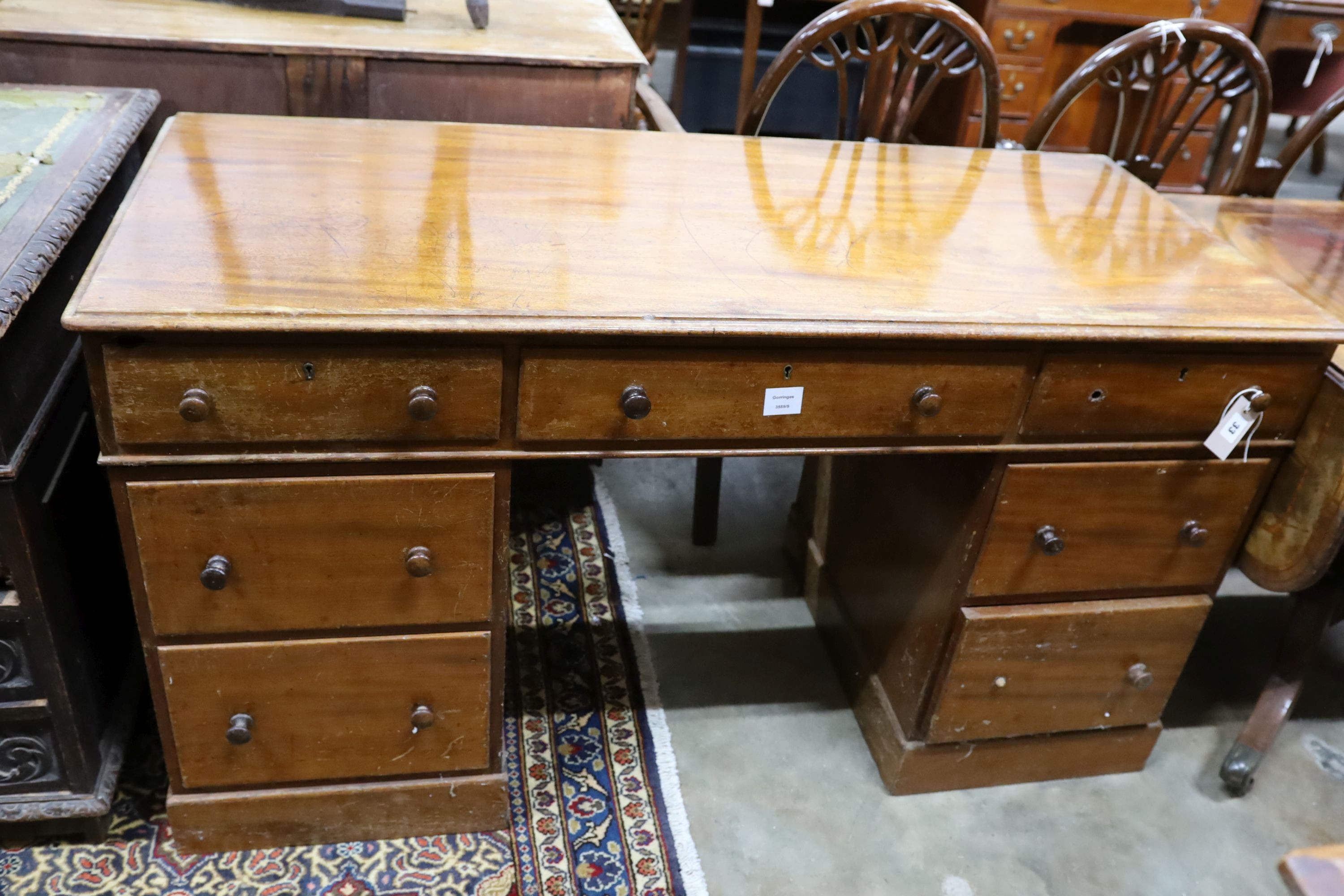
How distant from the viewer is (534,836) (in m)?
1.54

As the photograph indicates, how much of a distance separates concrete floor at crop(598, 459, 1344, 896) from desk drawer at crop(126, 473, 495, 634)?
0.60 metres

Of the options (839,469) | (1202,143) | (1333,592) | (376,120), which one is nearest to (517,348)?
(376,120)

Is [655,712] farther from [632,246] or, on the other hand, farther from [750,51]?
[750,51]

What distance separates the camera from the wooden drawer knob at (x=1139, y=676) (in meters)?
1.56

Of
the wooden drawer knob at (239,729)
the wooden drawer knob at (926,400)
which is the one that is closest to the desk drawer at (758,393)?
the wooden drawer knob at (926,400)

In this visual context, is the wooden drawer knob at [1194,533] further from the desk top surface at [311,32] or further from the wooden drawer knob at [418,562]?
the desk top surface at [311,32]

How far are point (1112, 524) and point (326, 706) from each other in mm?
1059

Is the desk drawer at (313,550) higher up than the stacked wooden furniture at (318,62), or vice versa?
the stacked wooden furniture at (318,62)

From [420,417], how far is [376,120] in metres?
0.66

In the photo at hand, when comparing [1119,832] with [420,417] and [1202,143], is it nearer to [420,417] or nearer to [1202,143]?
[420,417]

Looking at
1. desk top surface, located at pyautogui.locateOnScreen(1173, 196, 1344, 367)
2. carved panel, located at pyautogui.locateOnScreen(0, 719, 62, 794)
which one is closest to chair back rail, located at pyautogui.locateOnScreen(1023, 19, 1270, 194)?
desk top surface, located at pyautogui.locateOnScreen(1173, 196, 1344, 367)

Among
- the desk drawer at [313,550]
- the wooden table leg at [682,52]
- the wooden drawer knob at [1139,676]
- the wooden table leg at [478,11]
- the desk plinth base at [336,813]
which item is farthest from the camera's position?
the wooden table leg at [682,52]

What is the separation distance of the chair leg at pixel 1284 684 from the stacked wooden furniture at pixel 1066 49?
1805 millimetres

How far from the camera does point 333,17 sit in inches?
75.4
